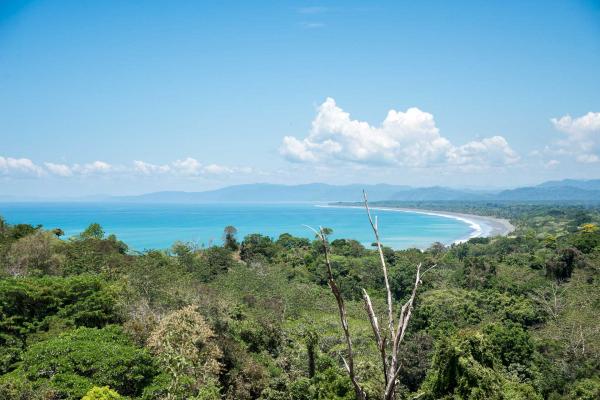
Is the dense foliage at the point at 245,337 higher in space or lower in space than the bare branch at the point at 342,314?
lower

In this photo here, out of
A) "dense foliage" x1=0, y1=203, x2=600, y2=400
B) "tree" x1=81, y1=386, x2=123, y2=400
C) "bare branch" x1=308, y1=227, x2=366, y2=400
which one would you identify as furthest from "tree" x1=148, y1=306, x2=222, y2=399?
"bare branch" x1=308, y1=227, x2=366, y2=400

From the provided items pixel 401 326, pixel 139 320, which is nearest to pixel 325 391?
pixel 139 320

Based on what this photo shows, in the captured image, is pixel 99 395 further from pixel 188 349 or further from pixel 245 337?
pixel 245 337

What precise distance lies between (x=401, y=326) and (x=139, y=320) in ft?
51.2

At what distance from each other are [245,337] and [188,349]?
5.39 metres

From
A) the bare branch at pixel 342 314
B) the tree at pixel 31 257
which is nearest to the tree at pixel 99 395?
the bare branch at pixel 342 314

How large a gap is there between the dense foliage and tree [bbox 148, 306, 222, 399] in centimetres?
5

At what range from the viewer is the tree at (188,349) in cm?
1313

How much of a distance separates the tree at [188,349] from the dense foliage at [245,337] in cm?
5

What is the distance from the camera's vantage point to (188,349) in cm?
1420

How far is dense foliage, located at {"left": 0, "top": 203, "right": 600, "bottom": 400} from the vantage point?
43.4ft

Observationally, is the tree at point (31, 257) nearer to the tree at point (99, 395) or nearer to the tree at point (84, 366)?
the tree at point (84, 366)

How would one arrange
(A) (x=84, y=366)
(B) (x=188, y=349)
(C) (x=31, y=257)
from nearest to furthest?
(A) (x=84, y=366) < (B) (x=188, y=349) < (C) (x=31, y=257)

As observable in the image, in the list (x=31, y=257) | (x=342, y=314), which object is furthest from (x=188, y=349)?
(x=31, y=257)
